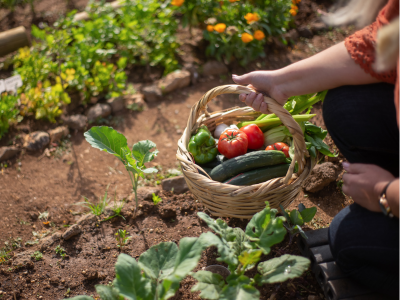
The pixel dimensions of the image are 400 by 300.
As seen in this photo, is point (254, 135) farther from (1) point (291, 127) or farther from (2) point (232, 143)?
(1) point (291, 127)

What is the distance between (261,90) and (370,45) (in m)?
0.62

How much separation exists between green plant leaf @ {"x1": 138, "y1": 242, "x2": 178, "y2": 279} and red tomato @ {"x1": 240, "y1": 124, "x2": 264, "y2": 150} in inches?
40.1

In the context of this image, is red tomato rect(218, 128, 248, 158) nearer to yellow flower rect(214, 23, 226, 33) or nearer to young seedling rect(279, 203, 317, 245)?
young seedling rect(279, 203, 317, 245)

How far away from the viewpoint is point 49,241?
2131 millimetres

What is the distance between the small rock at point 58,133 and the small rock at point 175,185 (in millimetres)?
1298

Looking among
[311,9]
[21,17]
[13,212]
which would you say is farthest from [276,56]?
[21,17]

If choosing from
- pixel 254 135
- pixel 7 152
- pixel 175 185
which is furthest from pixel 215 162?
pixel 7 152

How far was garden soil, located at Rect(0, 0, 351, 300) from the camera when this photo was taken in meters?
1.92

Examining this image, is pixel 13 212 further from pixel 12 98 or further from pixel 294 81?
pixel 294 81

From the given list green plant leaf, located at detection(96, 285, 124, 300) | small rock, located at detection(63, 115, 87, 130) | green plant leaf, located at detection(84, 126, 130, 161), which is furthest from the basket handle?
small rock, located at detection(63, 115, 87, 130)

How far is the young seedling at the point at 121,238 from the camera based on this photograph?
6.88 ft

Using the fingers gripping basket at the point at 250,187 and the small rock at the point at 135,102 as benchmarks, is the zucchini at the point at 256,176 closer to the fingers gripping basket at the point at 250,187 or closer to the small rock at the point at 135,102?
the fingers gripping basket at the point at 250,187

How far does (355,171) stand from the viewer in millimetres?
1437

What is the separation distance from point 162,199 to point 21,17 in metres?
4.32
